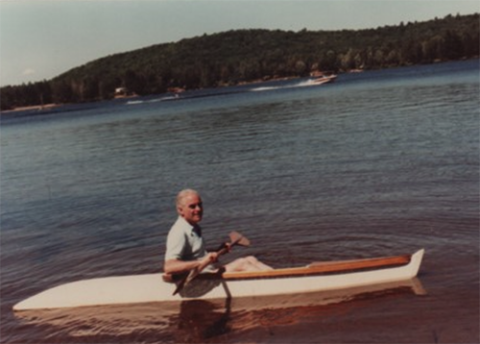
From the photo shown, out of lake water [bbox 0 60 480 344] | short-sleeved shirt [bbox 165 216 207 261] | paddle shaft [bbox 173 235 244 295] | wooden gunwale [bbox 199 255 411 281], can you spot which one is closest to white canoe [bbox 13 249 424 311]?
wooden gunwale [bbox 199 255 411 281]

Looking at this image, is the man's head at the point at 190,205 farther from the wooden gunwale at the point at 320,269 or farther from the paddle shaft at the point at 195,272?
the wooden gunwale at the point at 320,269

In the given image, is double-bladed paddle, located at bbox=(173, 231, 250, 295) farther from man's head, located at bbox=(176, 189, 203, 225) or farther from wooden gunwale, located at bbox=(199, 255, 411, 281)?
man's head, located at bbox=(176, 189, 203, 225)

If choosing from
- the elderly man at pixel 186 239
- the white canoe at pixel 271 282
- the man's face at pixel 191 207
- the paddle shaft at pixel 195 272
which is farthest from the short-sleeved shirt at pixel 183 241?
the white canoe at pixel 271 282

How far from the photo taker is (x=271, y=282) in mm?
8617

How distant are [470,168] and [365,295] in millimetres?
9129

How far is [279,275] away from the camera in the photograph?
335 inches

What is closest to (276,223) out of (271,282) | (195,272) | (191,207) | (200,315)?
(271,282)

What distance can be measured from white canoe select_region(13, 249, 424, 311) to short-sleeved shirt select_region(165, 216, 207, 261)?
56 centimetres

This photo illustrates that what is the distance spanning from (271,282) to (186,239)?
1527mm

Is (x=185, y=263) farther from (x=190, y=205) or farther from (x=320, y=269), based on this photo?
(x=320, y=269)

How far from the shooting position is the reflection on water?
8109 millimetres

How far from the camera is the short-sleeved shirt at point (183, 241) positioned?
801 cm

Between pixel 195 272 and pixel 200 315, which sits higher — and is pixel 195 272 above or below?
above

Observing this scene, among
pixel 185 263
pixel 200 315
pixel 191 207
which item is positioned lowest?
pixel 200 315
